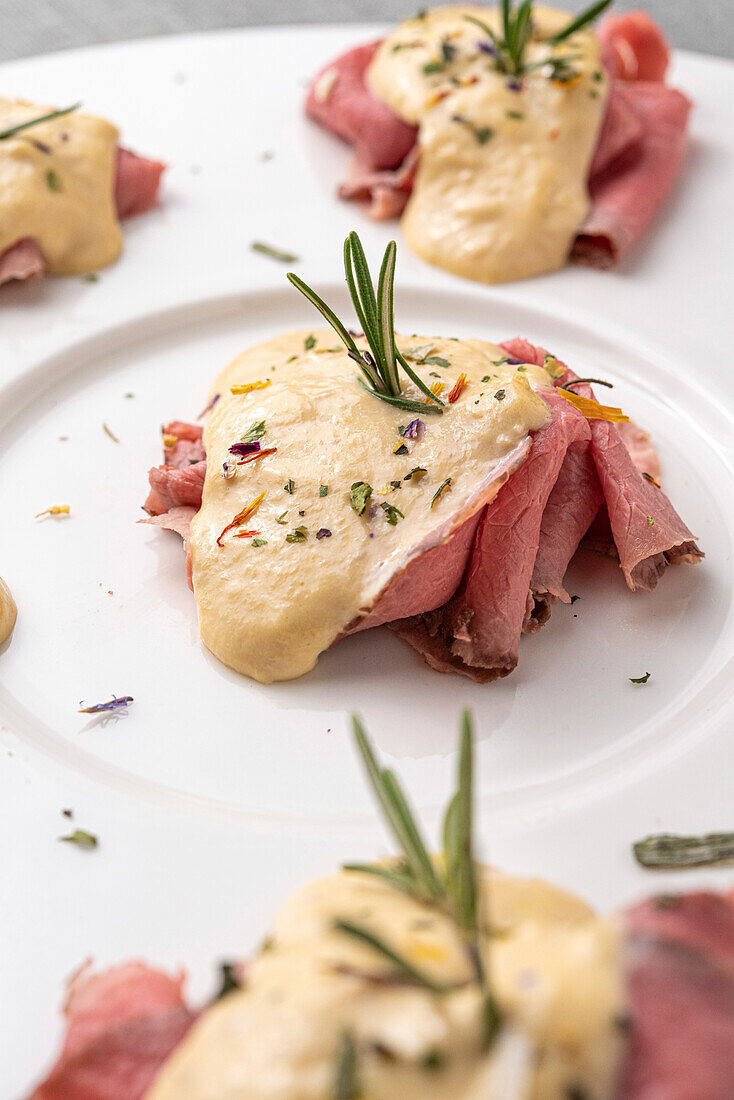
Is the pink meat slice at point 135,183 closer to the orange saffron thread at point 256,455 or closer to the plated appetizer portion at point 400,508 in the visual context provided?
the plated appetizer portion at point 400,508

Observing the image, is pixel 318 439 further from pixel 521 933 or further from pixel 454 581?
pixel 521 933

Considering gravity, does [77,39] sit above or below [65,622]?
above

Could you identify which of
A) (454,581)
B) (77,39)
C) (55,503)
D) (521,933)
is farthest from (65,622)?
(77,39)

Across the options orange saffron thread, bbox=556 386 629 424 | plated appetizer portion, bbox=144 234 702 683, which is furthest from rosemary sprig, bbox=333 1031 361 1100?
orange saffron thread, bbox=556 386 629 424

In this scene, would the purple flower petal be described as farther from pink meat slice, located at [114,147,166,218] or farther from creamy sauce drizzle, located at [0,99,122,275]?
pink meat slice, located at [114,147,166,218]

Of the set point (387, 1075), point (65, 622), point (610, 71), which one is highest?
point (610, 71)

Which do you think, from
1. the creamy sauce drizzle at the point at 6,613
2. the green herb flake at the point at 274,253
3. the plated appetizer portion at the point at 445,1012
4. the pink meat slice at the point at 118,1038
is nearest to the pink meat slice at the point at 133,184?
the green herb flake at the point at 274,253

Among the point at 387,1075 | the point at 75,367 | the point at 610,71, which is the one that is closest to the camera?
the point at 387,1075
